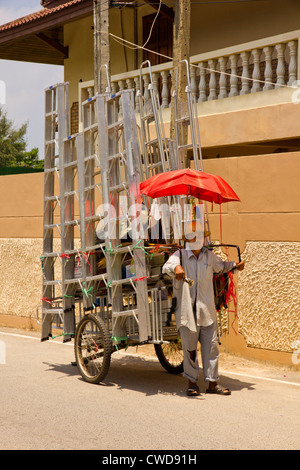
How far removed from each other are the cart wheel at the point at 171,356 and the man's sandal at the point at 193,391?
1.22 m

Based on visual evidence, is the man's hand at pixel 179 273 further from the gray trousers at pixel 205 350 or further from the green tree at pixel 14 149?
the green tree at pixel 14 149

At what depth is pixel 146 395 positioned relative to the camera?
25.8ft

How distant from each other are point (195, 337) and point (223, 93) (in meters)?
6.51

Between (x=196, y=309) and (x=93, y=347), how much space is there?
146cm

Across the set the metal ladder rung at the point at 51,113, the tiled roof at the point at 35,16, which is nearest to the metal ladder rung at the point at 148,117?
the metal ladder rung at the point at 51,113

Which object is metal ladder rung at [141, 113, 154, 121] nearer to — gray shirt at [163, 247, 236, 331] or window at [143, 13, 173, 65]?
gray shirt at [163, 247, 236, 331]

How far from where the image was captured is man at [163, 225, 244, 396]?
7719mm

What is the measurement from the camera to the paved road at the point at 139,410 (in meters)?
6.11

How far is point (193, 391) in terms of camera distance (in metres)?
7.76

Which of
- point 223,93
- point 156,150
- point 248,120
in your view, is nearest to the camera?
point 156,150

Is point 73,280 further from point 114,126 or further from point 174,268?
point 114,126

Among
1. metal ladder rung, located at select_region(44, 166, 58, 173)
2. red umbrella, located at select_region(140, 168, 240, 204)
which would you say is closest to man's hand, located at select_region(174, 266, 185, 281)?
red umbrella, located at select_region(140, 168, 240, 204)

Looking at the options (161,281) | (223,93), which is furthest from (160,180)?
(223,93)

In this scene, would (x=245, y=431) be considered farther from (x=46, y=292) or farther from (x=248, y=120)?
(x=248, y=120)
